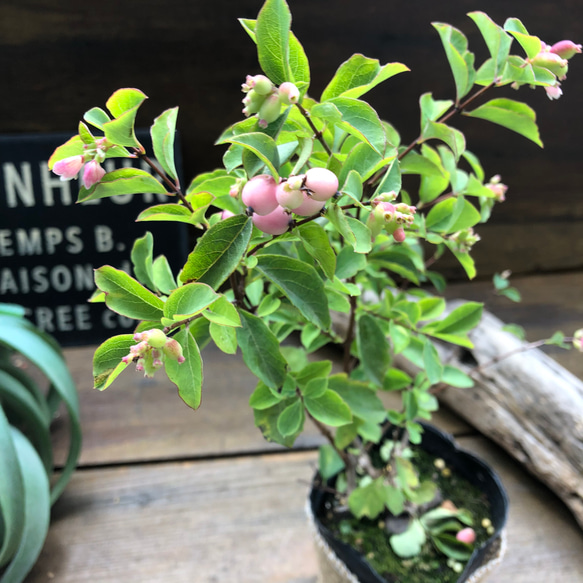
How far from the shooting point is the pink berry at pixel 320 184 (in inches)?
7.1

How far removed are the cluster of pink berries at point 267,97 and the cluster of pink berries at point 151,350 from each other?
0.31 ft

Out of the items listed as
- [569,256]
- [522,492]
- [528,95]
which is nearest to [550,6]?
[528,95]

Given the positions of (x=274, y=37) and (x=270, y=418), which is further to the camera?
(x=270, y=418)

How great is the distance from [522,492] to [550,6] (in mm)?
682

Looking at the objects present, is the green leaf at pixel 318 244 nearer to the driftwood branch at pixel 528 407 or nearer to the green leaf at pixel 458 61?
the green leaf at pixel 458 61

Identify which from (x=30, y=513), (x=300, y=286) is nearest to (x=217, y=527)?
(x=30, y=513)

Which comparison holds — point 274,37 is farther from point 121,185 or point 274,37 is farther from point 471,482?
point 471,482

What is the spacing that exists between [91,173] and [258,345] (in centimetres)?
12

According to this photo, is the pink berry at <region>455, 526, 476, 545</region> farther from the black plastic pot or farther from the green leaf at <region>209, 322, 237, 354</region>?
the green leaf at <region>209, 322, 237, 354</region>

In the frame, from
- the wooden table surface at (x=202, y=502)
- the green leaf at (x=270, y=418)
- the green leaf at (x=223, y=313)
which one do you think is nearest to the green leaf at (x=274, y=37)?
the green leaf at (x=223, y=313)

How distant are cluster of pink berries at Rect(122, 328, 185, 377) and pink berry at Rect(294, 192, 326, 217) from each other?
0.07 m

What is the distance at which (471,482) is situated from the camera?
49cm

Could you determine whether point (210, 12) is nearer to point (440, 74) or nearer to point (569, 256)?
point (440, 74)

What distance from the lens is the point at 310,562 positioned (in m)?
0.51
